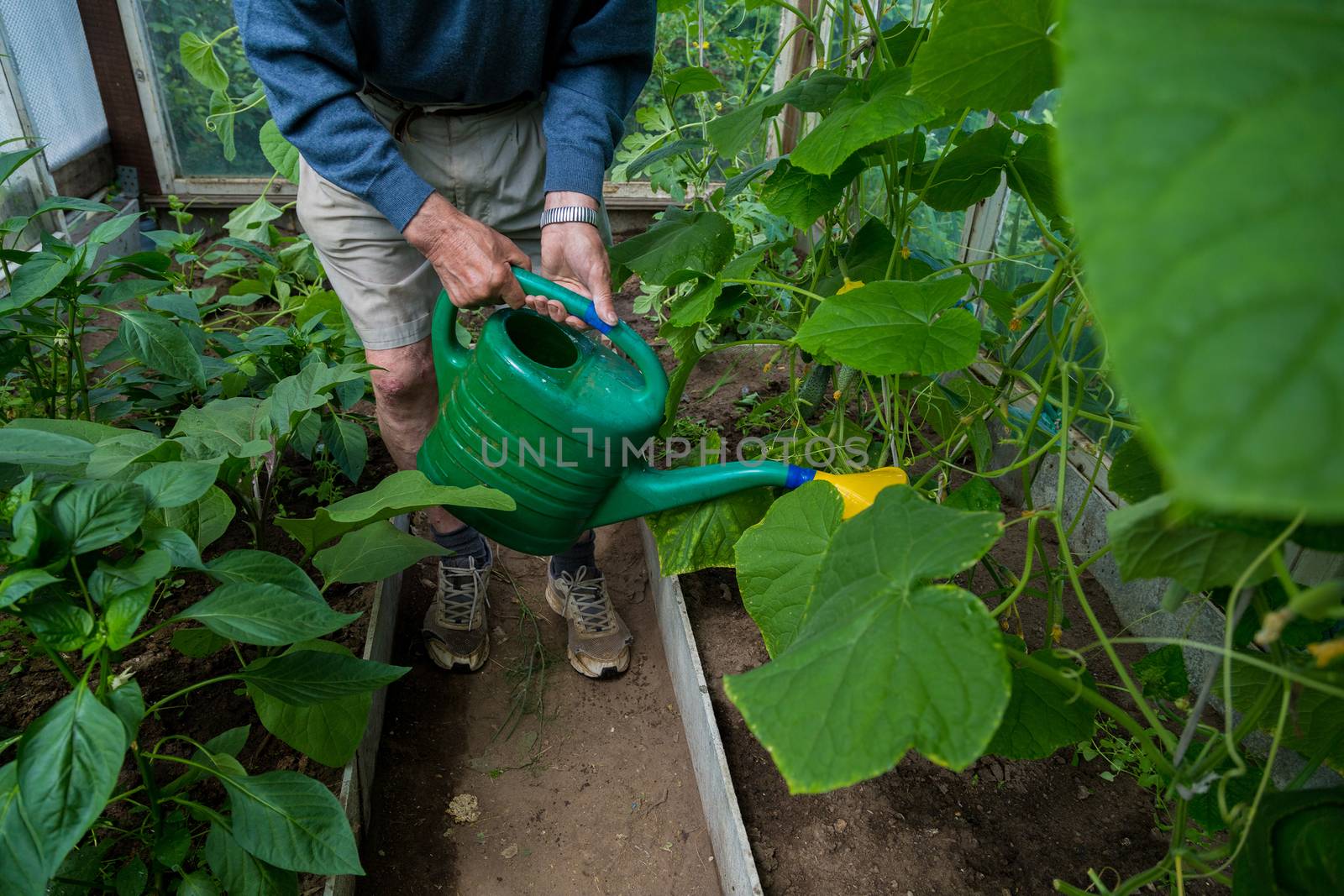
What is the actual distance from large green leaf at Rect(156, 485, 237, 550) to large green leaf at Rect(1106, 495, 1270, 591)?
1.10 meters

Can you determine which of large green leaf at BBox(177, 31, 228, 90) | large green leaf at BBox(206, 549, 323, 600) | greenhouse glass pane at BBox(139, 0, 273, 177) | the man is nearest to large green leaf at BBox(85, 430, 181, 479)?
large green leaf at BBox(206, 549, 323, 600)

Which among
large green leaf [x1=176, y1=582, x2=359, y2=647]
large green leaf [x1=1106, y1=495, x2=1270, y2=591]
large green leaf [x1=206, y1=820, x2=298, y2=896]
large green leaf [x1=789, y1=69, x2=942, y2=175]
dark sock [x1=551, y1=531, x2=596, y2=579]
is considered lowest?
dark sock [x1=551, y1=531, x2=596, y2=579]

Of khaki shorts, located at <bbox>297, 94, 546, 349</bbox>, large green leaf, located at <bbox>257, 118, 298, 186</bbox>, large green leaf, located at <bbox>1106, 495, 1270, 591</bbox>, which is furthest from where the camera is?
large green leaf, located at <bbox>257, 118, 298, 186</bbox>

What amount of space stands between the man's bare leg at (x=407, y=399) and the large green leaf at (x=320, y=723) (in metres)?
0.61

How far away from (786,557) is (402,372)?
91 cm

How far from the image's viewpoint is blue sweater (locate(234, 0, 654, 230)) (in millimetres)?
1362

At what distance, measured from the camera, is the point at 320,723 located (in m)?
1.17

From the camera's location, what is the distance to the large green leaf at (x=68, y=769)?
2.59ft

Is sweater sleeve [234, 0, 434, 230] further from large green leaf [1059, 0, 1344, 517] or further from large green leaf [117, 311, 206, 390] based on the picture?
large green leaf [1059, 0, 1344, 517]

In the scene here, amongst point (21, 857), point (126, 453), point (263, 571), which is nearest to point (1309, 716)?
point (263, 571)

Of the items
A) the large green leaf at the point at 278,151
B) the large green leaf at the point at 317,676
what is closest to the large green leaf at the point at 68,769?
the large green leaf at the point at 317,676

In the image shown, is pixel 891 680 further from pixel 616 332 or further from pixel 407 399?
pixel 407 399

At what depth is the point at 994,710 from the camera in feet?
1.93

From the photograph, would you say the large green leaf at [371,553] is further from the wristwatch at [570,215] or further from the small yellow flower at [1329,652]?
the small yellow flower at [1329,652]
